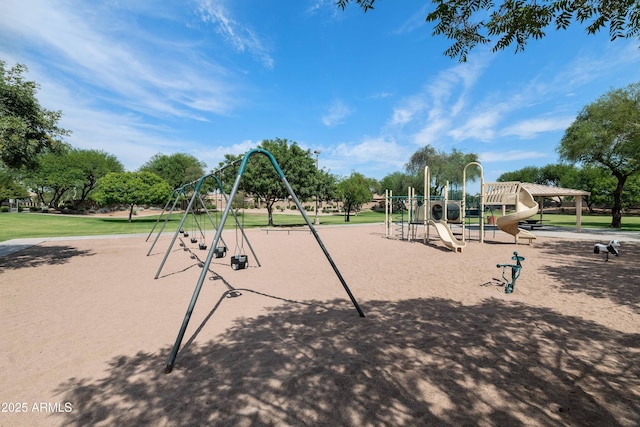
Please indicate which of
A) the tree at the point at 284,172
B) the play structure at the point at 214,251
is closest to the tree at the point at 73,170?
the tree at the point at 284,172

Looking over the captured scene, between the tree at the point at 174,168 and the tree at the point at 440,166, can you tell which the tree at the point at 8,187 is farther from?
the tree at the point at 440,166

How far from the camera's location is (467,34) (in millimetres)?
5059

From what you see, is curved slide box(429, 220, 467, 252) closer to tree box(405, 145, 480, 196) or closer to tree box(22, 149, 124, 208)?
tree box(405, 145, 480, 196)


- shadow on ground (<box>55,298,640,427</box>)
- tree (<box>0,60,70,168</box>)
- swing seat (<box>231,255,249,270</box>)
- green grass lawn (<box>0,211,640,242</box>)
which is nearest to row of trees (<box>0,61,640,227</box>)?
tree (<box>0,60,70,168</box>)

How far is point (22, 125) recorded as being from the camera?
28.0 feet

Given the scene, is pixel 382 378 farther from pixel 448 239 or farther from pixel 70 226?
pixel 70 226

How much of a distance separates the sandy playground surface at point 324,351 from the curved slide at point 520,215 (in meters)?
6.20

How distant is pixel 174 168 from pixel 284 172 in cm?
4982

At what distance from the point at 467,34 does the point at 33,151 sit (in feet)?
40.5

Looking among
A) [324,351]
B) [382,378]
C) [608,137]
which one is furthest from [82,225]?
[608,137]

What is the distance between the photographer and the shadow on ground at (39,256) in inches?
419

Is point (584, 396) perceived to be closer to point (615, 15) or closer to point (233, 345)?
point (233, 345)

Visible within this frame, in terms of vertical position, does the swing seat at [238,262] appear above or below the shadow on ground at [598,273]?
above

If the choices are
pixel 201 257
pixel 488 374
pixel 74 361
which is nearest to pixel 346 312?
pixel 488 374
